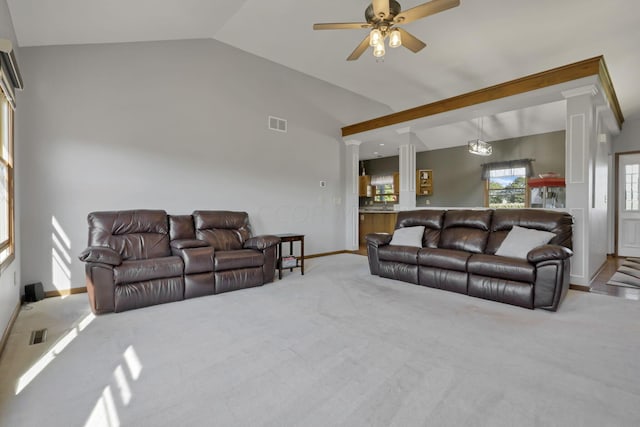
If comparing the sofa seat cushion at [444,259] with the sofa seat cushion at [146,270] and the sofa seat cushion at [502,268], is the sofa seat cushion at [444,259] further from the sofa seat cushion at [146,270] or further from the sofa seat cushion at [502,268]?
the sofa seat cushion at [146,270]

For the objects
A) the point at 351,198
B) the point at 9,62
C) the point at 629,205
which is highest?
the point at 9,62

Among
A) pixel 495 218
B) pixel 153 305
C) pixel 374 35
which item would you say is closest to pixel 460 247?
pixel 495 218

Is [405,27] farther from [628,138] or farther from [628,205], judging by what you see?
[628,205]

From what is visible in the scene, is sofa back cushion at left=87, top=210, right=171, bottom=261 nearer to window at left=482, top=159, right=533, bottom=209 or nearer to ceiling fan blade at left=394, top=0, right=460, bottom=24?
ceiling fan blade at left=394, top=0, right=460, bottom=24

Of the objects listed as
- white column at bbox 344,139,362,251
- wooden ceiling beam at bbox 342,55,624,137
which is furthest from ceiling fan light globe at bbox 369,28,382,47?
white column at bbox 344,139,362,251

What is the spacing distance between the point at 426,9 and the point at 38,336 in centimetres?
426

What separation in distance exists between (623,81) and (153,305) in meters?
7.39

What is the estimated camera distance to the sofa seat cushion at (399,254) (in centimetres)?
397

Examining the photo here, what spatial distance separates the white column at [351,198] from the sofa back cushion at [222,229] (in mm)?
2753

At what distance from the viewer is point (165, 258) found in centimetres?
337

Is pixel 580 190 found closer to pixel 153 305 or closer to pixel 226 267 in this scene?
pixel 226 267

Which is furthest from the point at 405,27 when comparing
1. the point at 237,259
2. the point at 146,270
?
the point at 146,270

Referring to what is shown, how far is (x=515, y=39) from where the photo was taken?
417cm

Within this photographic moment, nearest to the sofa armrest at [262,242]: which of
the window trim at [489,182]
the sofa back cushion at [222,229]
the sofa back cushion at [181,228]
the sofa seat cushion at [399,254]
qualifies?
the sofa back cushion at [222,229]
